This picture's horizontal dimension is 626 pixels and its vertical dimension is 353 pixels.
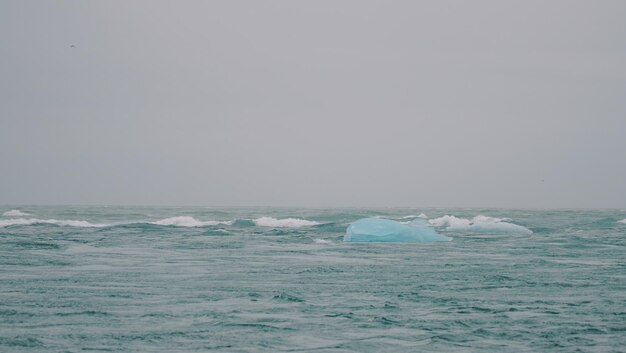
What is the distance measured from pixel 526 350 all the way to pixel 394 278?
634 centimetres

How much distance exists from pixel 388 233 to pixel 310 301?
49.6 ft

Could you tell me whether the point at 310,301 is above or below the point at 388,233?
below

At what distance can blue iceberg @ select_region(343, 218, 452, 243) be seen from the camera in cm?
2586

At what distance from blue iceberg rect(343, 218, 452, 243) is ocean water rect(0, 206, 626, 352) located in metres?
4.97

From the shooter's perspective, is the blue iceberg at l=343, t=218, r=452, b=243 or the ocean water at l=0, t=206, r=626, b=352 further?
the blue iceberg at l=343, t=218, r=452, b=243

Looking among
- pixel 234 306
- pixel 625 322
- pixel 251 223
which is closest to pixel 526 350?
pixel 625 322

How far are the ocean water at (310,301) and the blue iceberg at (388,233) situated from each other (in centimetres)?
497

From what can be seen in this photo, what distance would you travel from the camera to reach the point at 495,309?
1029 cm

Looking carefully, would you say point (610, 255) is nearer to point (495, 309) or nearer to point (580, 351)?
point (495, 309)

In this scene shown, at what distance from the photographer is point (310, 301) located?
11.0m

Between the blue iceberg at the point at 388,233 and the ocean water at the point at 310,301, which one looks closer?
the ocean water at the point at 310,301

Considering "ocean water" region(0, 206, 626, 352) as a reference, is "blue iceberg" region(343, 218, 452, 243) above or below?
above

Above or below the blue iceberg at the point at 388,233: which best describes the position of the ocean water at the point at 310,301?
below

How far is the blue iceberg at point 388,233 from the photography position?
84.8 feet
